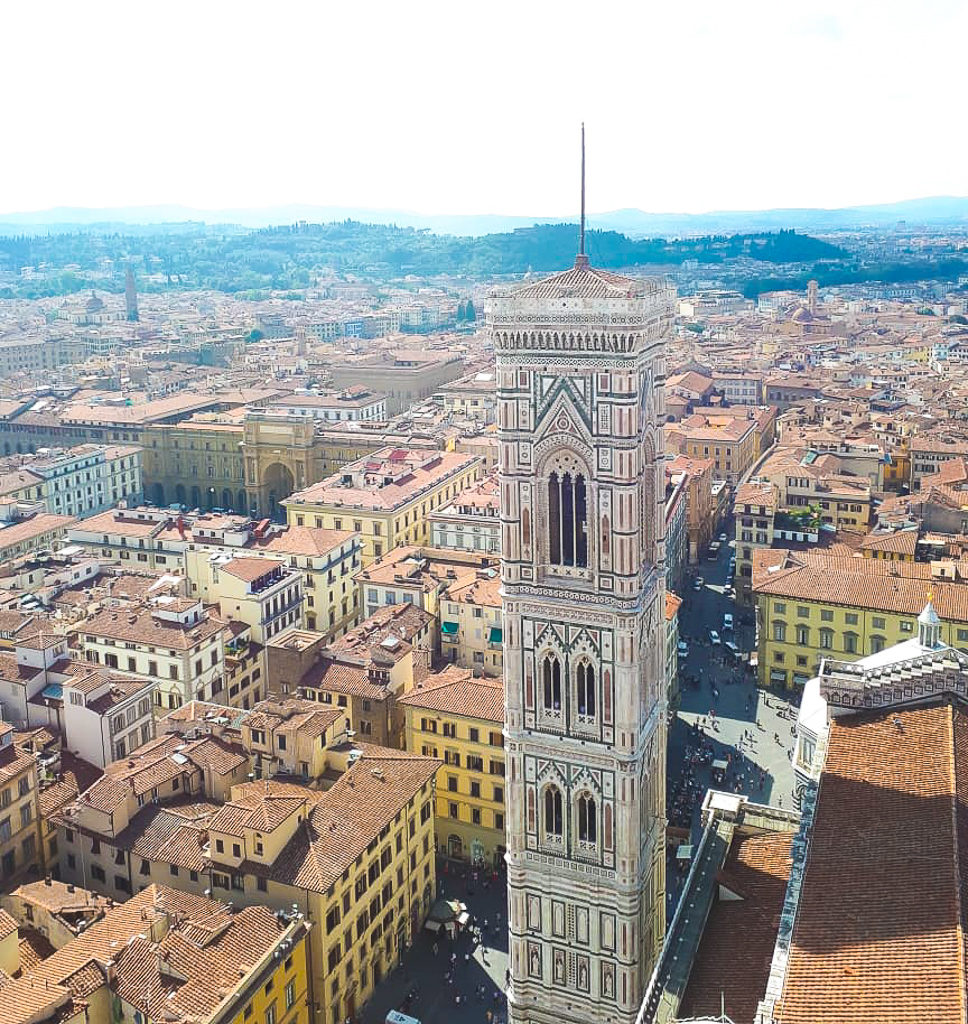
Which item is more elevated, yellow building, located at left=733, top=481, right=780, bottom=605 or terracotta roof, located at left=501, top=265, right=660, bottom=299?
terracotta roof, located at left=501, top=265, right=660, bottom=299

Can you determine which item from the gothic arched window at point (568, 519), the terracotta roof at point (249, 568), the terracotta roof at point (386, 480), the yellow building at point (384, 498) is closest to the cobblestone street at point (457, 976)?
the gothic arched window at point (568, 519)

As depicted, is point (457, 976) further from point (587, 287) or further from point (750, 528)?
point (750, 528)

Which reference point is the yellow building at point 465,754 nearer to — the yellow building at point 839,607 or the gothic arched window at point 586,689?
the gothic arched window at point 586,689

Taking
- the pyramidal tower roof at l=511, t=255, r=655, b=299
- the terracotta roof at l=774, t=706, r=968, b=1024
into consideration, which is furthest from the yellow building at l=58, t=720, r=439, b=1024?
the pyramidal tower roof at l=511, t=255, r=655, b=299

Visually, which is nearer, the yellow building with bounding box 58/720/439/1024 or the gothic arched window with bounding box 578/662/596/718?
the gothic arched window with bounding box 578/662/596/718

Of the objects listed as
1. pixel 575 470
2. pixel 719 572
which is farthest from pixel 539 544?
pixel 719 572

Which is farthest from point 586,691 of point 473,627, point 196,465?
point 196,465

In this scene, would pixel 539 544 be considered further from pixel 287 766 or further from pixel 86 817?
pixel 86 817

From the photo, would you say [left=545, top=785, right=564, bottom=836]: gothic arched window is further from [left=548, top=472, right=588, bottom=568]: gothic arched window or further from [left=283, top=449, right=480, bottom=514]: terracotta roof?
[left=283, top=449, right=480, bottom=514]: terracotta roof
